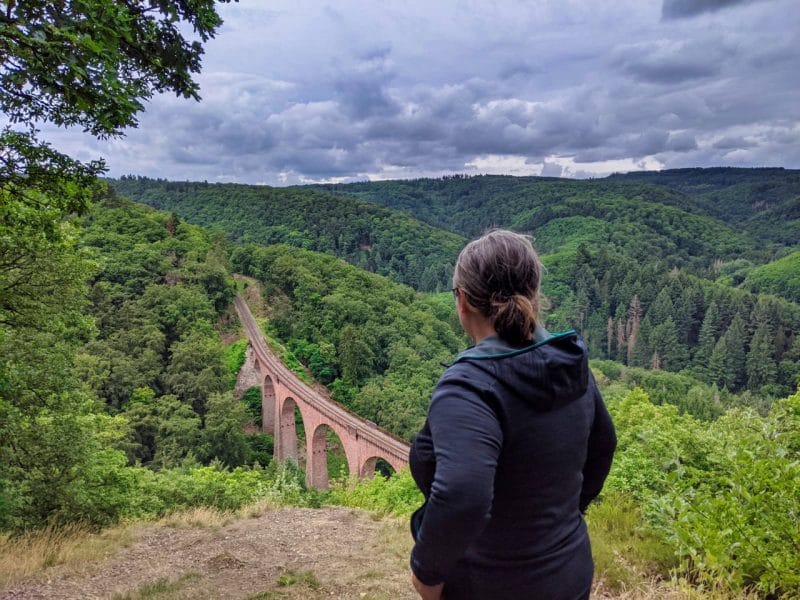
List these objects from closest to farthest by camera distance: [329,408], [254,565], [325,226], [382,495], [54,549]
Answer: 1. [254,565]
2. [54,549]
3. [382,495]
4. [329,408]
5. [325,226]

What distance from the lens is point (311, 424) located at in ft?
95.2

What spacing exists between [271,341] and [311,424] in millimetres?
14106

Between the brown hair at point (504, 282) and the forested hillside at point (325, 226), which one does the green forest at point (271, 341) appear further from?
the forested hillside at point (325, 226)

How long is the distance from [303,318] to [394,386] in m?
14.1

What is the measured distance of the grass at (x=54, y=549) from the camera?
5.33 metres

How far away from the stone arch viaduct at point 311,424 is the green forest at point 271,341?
5.16 feet

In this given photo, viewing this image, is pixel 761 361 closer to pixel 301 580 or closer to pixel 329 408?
pixel 329 408

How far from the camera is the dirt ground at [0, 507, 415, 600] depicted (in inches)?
183

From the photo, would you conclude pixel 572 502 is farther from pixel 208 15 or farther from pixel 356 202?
pixel 356 202

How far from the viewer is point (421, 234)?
119 meters

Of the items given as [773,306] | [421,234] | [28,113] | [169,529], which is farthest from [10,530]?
[421,234]

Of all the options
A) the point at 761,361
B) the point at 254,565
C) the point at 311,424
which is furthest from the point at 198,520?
the point at 761,361

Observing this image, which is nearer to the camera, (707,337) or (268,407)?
(268,407)

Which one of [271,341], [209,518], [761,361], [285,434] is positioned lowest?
[761,361]
